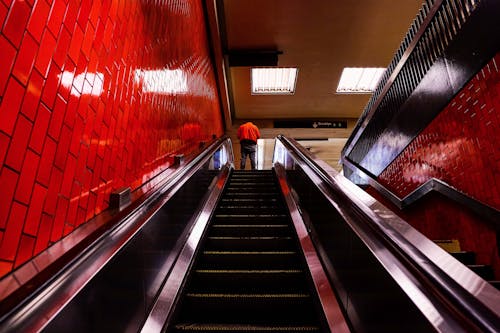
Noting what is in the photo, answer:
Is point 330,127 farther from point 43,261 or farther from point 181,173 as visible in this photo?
point 43,261

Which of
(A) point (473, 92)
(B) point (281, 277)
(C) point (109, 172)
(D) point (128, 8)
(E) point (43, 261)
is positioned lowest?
(B) point (281, 277)

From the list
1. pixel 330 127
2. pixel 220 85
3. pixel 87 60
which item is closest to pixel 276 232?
pixel 87 60

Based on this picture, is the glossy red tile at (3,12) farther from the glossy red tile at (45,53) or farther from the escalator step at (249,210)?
the escalator step at (249,210)

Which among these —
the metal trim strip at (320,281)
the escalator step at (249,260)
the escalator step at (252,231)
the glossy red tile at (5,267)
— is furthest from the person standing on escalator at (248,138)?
the glossy red tile at (5,267)

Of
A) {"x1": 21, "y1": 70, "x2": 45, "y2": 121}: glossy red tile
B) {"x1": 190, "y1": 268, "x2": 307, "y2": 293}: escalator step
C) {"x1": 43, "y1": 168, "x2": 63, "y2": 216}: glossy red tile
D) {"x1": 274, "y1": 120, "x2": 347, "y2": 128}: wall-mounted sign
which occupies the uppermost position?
{"x1": 274, "y1": 120, "x2": 347, "y2": 128}: wall-mounted sign

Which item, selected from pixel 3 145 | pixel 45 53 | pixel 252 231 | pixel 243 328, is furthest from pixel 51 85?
pixel 252 231

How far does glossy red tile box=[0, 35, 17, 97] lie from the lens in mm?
1227

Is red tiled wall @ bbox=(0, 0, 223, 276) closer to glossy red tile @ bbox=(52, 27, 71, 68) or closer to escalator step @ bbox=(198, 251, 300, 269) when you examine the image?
glossy red tile @ bbox=(52, 27, 71, 68)

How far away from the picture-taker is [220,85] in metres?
8.41

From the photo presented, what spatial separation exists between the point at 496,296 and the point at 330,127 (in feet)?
34.2

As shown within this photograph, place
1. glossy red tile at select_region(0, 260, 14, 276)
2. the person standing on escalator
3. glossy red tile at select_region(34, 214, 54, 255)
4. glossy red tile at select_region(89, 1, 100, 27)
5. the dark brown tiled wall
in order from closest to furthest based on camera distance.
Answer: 1. glossy red tile at select_region(0, 260, 14, 276)
2. glossy red tile at select_region(34, 214, 54, 255)
3. glossy red tile at select_region(89, 1, 100, 27)
4. the dark brown tiled wall
5. the person standing on escalator

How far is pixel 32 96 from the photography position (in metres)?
1.40

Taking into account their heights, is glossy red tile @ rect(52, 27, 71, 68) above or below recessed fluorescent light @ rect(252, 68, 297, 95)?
below

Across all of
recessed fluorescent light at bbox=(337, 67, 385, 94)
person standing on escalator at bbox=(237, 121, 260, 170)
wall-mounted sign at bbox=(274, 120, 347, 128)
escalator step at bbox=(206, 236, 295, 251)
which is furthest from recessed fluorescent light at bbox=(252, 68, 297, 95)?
escalator step at bbox=(206, 236, 295, 251)
